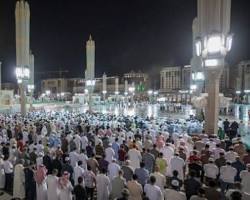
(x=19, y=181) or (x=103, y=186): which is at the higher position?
(x=103, y=186)

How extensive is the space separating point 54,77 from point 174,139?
113 metres

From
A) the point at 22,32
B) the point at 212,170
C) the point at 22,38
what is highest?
the point at 22,32

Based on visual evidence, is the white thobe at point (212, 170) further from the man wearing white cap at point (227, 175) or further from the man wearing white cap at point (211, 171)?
the man wearing white cap at point (227, 175)

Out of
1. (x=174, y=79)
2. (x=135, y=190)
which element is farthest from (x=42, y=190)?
(x=174, y=79)

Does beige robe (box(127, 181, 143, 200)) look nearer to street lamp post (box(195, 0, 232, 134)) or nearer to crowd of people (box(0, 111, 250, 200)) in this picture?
crowd of people (box(0, 111, 250, 200))

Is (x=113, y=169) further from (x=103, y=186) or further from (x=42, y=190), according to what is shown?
(x=42, y=190)

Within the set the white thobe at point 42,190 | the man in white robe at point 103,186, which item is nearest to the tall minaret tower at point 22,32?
the white thobe at point 42,190

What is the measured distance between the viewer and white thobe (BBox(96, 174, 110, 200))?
7.76 m

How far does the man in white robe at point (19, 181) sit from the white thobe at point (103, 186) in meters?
2.45

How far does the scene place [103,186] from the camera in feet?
25.6

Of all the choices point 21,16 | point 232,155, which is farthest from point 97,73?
point 232,155

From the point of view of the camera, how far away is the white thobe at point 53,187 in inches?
302

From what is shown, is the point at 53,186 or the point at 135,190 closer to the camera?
the point at 135,190

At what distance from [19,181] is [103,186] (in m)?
2.74
